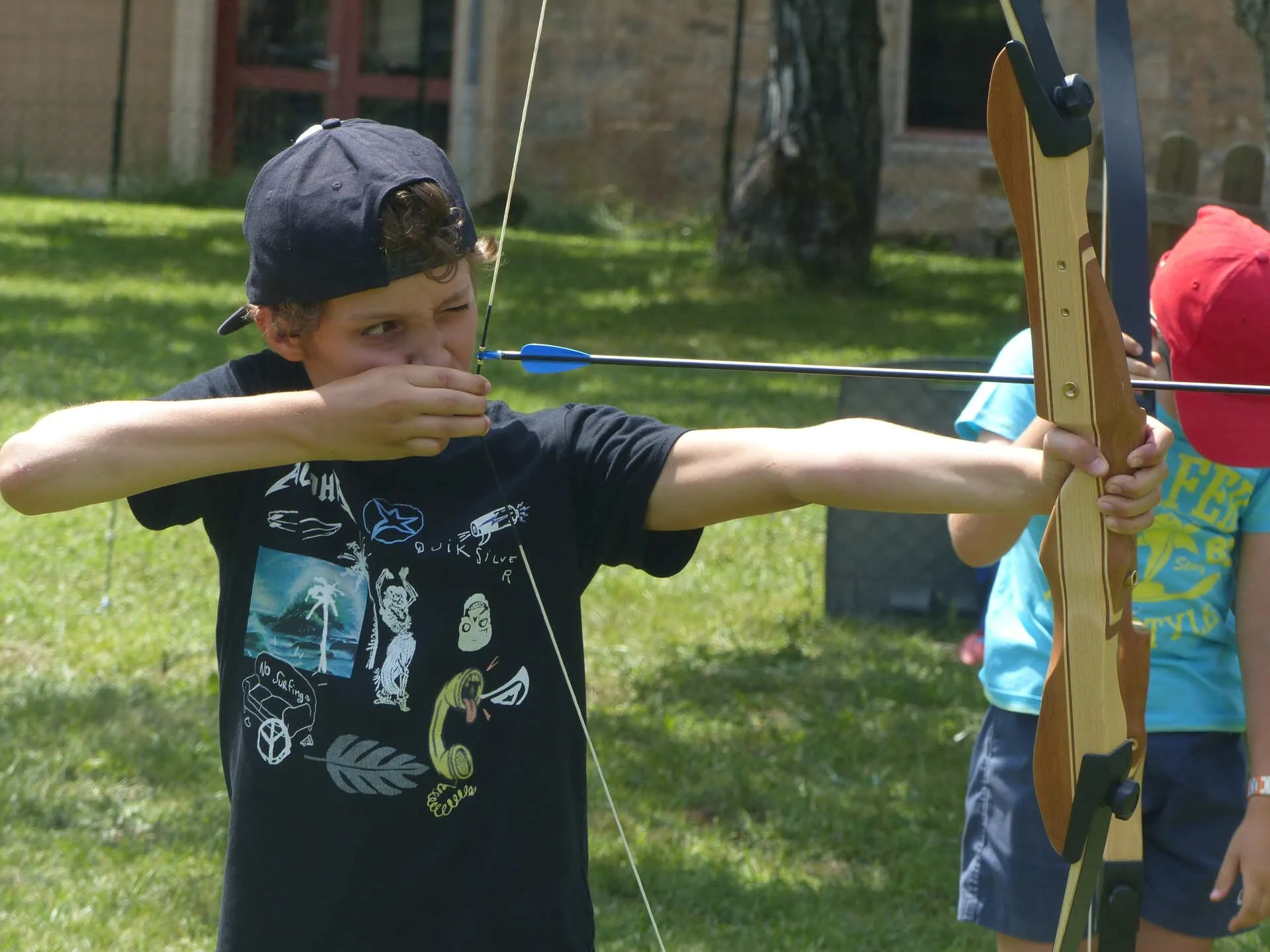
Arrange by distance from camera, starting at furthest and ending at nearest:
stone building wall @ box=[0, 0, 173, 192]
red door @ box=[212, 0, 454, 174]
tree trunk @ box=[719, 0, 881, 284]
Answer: red door @ box=[212, 0, 454, 174]
stone building wall @ box=[0, 0, 173, 192]
tree trunk @ box=[719, 0, 881, 284]

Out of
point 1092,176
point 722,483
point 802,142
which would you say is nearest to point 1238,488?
point 722,483

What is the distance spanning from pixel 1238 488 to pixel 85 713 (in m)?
2.86

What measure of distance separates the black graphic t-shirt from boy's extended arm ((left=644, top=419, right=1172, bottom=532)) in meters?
0.08

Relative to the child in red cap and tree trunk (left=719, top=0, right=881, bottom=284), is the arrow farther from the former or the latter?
tree trunk (left=719, top=0, right=881, bottom=284)

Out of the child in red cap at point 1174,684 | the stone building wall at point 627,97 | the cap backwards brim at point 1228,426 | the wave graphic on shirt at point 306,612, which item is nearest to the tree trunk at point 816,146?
the stone building wall at point 627,97

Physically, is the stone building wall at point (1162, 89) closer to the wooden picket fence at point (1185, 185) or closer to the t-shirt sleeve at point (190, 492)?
the wooden picket fence at point (1185, 185)

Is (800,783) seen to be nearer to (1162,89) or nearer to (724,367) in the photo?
(724,367)

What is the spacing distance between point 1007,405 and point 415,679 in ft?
3.10

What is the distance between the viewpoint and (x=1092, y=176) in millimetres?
6012

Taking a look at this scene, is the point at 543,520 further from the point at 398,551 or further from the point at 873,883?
the point at 873,883

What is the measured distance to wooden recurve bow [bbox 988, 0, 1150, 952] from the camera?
1.60 meters

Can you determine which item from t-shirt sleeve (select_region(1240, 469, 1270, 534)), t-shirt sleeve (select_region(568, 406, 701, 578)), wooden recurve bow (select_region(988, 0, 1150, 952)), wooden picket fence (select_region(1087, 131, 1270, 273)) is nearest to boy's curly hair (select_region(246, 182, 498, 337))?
t-shirt sleeve (select_region(568, 406, 701, 578))

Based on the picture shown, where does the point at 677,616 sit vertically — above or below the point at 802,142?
below

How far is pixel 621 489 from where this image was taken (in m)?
1.79
